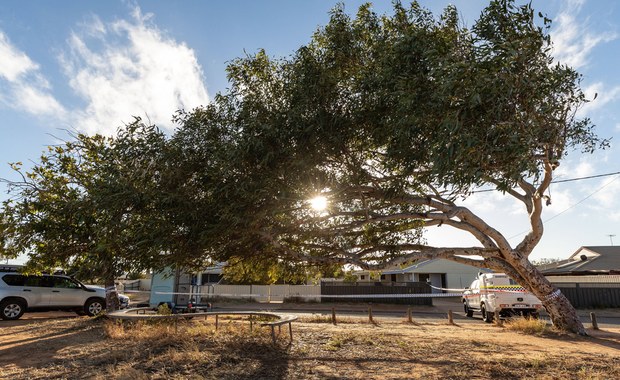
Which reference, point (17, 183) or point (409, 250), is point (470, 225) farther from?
point (17, 183)

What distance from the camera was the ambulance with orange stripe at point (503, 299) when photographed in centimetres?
1662

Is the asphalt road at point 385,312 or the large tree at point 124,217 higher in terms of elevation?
the large tree at point 124,217

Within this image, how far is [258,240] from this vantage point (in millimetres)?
11289

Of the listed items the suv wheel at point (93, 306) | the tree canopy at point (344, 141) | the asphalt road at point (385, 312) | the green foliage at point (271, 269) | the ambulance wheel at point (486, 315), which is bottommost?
the asphalt road at point (385, 312)

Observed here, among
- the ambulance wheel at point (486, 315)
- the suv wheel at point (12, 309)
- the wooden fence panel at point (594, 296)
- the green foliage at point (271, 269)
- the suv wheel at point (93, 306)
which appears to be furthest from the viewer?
the wooden fence panel at point (594, 296)

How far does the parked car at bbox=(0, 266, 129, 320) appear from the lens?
16812 millimetres

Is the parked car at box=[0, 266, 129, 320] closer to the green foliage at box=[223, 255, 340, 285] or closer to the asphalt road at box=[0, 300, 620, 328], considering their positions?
the asphalt road at box=[0, 300, 620, 328]

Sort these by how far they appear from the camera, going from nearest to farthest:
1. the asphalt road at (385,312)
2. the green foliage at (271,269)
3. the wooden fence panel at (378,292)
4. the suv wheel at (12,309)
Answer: the green foliage at (271,269), the suv wheel at (12,309), the asphalt road at (385,312), the wooden fence panel at (378,292)

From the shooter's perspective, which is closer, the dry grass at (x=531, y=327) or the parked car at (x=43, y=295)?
the dry grass at (x=531, y=327)

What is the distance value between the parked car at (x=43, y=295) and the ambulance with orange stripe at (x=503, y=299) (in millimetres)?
17003

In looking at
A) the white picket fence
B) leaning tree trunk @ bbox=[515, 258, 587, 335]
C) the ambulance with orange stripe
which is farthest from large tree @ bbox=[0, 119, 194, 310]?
the white picket fence

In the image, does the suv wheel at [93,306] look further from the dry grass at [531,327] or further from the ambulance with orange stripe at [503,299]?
the ambulance with orange stripe at [503,299]

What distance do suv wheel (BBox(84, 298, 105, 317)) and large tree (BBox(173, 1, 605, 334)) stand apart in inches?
441

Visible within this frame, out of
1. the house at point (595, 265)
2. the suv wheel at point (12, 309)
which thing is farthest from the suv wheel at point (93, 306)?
the house at point (595, 265)
